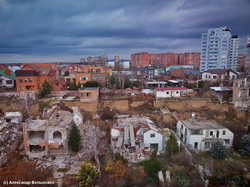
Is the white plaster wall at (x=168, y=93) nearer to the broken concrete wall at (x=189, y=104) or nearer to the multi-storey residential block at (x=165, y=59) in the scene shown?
the broken concrete wall at (x=189, y=104)

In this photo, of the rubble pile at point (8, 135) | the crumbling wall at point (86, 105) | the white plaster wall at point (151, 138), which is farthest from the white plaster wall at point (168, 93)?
the rubble pile at point (8, 135)

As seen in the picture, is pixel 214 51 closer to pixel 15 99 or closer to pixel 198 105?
pixel 198 105


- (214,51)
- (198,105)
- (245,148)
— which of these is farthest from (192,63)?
(245,148)

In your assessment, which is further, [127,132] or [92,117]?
[92,117]

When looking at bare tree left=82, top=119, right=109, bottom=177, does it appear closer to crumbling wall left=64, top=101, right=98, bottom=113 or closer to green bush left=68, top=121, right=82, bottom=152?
green bush left=68, top=121, right=82, bottom=152

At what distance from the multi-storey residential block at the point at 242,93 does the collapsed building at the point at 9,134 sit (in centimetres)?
3275

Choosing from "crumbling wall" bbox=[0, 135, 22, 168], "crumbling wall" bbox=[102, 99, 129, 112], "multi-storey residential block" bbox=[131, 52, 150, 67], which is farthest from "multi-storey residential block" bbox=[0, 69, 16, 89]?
"multi-storey residential block" bbox=[131, 52, 150, 67]

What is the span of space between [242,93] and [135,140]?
21.6 meters

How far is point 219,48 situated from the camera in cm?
5569

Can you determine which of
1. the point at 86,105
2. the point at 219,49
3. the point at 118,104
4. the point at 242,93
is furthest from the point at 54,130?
the point at 219,49

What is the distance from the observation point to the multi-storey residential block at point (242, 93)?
27.4m

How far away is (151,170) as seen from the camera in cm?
1412

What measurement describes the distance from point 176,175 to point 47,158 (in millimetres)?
12643

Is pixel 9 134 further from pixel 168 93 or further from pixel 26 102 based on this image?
pixel 168 93
